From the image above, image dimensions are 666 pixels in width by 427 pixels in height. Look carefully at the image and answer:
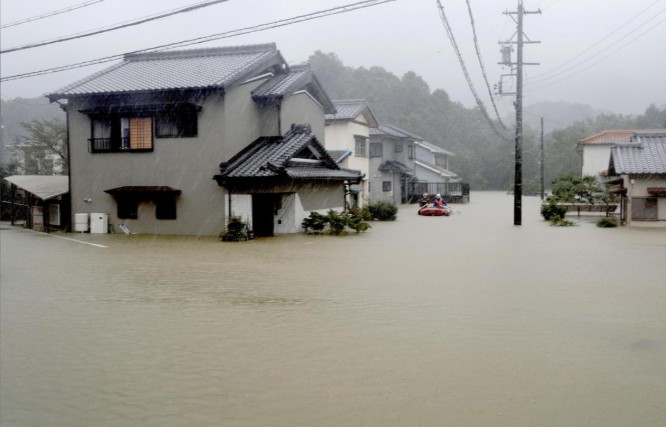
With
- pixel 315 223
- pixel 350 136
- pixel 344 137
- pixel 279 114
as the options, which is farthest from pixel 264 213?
pixel 350 136

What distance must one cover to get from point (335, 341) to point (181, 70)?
19.5 metres

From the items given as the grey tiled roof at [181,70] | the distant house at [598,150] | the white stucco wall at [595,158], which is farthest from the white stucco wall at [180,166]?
the white stucco wall at [595,158]

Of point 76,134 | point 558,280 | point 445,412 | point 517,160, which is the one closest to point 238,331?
point 445,412

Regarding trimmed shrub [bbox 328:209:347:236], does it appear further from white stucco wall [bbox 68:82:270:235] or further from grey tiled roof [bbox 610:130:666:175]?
grey tiled roof [bbox 610:130:666:175]

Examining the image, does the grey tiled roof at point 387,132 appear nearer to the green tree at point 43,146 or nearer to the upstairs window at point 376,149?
the upstairs window at point 376,149

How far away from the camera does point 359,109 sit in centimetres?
4031

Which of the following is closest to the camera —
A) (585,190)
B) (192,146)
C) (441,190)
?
(192,146)

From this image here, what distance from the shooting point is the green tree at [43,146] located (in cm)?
3953

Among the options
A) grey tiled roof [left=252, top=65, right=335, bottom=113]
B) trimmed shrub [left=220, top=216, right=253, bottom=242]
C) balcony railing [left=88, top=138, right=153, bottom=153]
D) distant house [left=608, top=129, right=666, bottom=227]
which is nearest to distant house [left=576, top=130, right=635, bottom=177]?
distant house [left=608, top=129, right=666, bottom=227]

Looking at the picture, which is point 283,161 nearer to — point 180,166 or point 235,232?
point 235,232

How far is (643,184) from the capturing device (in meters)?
26.1

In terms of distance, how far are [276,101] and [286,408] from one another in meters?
19.8

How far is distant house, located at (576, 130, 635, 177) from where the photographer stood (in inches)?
2002

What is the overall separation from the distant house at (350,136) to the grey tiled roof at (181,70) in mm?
12324
